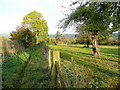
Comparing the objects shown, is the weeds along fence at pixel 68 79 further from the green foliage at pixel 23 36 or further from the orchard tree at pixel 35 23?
the orchard tree at pixel 35 23

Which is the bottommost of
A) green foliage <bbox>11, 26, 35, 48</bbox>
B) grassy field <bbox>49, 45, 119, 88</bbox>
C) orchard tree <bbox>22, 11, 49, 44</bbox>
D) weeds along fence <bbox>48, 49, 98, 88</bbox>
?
grassy field <bbox>49, 45, 119, 88</bbox>

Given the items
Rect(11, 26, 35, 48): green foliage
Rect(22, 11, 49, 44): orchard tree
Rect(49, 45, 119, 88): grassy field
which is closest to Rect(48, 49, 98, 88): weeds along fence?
Rect(49, 45, 119, 88): grassy field

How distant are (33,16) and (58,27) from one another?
18.3 m

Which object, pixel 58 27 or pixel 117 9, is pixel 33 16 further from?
pixel 117 9

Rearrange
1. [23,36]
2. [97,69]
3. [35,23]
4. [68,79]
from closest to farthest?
[68,79] → [97,69] → [23,36] → [35,23]

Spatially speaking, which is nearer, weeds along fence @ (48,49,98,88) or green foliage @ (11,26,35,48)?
weeds along fence @ (48,49,98,88)

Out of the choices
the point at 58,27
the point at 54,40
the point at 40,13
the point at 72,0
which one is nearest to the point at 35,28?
the point at 40,13

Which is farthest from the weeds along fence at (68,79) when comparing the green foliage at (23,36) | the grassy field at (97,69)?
the green foliage at (23,36)

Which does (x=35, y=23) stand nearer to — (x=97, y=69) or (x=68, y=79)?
(x=97, y=69)

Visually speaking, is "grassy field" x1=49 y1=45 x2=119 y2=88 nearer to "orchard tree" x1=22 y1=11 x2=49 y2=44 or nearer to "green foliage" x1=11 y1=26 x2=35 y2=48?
"green foliage" x1=11 y1=26 x2=35 y2=48

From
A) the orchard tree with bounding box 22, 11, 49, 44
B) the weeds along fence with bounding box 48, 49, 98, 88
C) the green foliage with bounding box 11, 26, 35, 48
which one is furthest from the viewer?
the orchard tree with bounding box 22, 11, 49, 44

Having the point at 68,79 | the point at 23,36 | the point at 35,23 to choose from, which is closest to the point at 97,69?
the point at 68,79

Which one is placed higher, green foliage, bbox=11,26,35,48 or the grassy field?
green foliage, bbox=11,26,35,48

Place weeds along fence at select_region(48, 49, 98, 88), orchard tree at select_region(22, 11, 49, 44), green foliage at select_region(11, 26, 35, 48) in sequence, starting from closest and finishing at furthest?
weeds along fence at select_region(48, 49, 98, 88) < green foliage at select_region(11, 26, 35, 48) < orchard tree at select_region(22, 11, 49, 44)
